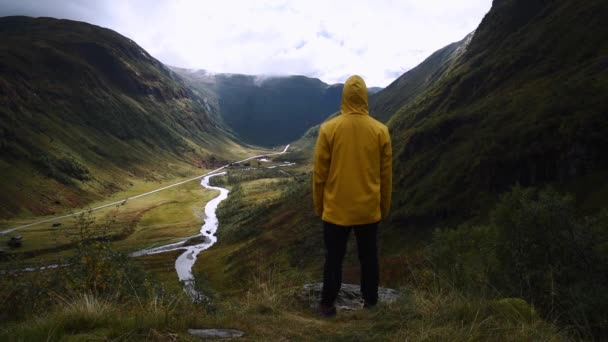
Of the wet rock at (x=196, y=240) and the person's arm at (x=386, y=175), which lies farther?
the wet rock at (x=196, y=240)

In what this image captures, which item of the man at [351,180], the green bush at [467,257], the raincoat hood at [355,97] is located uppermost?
the raincoat hood at [355,97]

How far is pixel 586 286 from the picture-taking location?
297 inches

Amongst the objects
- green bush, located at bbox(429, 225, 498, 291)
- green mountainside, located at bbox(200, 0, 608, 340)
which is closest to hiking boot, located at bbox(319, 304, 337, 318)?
green mountainside, located at bbox(200, 0, 608, 340)

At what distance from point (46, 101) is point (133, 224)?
116 m

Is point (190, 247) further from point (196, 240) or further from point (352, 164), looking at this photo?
point (352, 164)

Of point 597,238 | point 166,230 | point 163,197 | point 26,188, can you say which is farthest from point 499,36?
point 26,188

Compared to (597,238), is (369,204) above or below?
above

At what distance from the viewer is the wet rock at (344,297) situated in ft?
32.0

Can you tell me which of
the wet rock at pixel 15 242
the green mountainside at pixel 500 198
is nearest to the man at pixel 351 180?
the green mountainside at pixel 500 198

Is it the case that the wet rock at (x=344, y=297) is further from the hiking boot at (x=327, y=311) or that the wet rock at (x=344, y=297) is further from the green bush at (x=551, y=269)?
the green bush at (x=551, y=269)

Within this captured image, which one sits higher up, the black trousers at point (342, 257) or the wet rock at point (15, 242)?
the black trousers at point (342, 257)

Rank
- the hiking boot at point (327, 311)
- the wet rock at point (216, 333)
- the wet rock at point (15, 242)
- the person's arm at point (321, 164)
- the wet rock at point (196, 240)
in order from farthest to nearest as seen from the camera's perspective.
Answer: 1. the wet rock at point (196, 240)
2. the wet rock at point (15, 242)
3. the hiking boot at point (327, 311)
4. the person's arm at point (321, 164)
5. the wet rock at point (216, 333)

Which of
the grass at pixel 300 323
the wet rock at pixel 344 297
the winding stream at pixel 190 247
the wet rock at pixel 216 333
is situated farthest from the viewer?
the winding stream at pixel 190 247

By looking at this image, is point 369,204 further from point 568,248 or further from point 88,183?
point 88,183
